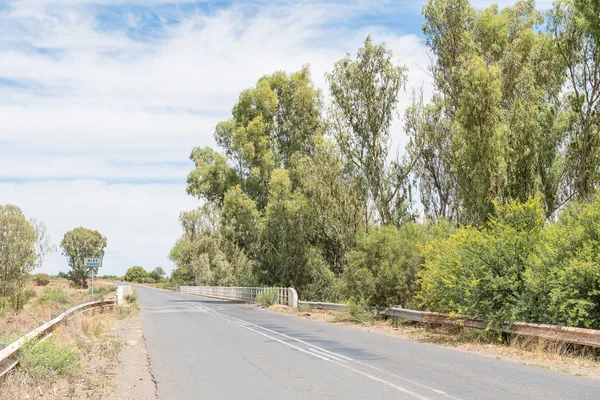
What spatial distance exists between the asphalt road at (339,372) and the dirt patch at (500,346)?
63cm

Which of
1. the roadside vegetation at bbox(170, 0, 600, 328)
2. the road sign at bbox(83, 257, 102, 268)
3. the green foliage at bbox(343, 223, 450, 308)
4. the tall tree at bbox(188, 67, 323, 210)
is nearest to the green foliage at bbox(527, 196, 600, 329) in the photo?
the roadside vegetation at bbox(170, 0, 600, 328)

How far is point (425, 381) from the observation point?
30.6ft

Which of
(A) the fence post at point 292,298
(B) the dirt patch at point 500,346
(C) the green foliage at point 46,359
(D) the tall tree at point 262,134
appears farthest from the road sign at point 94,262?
(D) the tall tree at point 262,134

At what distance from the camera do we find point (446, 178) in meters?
36.8

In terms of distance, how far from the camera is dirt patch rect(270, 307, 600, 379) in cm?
1126

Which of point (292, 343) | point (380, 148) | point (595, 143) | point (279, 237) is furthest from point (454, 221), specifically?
point (292, 343)

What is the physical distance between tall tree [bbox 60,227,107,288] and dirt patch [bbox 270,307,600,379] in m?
94.1

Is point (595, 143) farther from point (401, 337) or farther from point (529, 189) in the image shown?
point (401, 337)

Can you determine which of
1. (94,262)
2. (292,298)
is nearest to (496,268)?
(94,262)

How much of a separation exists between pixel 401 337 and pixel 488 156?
1096 centimetres

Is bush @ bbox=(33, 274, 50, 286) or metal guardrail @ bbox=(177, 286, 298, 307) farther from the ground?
bush @ bbox=(33, 274, 50, 286)

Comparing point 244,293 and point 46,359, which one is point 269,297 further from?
point 46,359

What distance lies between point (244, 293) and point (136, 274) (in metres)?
126

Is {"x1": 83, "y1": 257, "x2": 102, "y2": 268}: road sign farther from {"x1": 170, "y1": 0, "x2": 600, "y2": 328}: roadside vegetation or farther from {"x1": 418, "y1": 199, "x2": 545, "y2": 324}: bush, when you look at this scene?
{"x1": 418, "y1": 199, "x2": 545, "y2": 324}: bush
